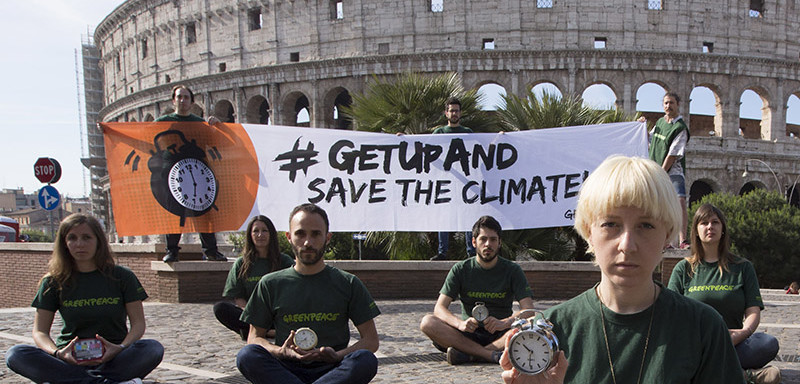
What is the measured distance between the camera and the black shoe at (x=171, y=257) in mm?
10703

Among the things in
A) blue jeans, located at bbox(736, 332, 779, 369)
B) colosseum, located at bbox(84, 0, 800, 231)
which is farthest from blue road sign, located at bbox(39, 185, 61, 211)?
colosseum, located at bbox(84, 0, 800, 231)

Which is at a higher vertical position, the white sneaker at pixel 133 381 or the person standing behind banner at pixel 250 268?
the person standing behind banner at pixel 250 268

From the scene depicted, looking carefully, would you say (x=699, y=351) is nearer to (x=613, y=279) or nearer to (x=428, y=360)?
(x=613, y=279)

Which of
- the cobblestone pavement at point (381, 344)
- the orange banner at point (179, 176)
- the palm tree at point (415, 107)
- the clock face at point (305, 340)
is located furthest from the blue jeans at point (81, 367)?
the palm tree at point (415, 107)

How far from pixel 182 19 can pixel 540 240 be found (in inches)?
1772

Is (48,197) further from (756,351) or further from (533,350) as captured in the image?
(533,350)

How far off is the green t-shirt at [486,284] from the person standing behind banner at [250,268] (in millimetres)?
2264

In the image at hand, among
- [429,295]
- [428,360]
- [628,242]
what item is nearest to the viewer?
[628,242]

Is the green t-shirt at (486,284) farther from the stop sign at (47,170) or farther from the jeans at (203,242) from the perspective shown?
the stop sign at (47,170)

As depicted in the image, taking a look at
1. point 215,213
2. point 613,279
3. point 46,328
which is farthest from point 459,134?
point 613,279

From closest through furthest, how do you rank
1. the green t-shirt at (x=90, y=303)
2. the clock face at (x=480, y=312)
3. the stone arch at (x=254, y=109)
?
the green t-shirt at (x=90, y=303)
the clock face at (x=480, y=312)
the stone arch at (x=254, y=109)

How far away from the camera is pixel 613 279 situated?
1958 mm

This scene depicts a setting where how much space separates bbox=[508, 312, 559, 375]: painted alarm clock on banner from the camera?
6.22 ft

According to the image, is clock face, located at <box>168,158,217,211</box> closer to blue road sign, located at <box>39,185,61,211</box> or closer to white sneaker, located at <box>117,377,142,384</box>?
white sneaker, located at <box>117,377,142,384</box>
